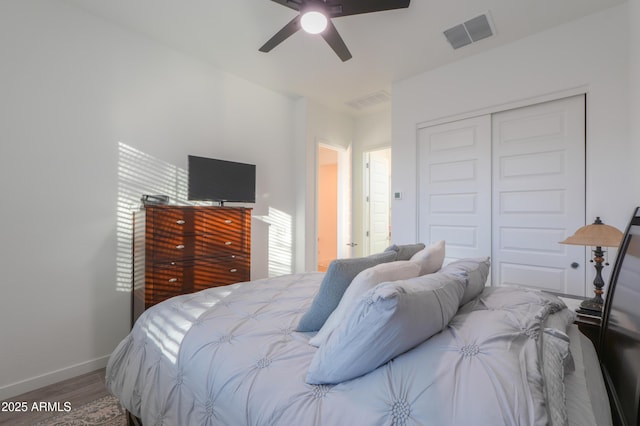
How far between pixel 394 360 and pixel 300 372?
307 millimetres

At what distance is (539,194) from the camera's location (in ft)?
8.77

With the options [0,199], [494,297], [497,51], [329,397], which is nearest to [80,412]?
[0,199]

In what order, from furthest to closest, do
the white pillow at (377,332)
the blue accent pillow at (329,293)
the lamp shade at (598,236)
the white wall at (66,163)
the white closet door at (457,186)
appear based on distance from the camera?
1. the white closet door at (457,186)
2. the white wall at (66,163)
3. the lamp shade at (598,236)
4. the blue accent pillow at (329,293)
5. the white pillow at (377,332)

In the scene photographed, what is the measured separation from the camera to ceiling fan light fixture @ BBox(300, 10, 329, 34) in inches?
77.2

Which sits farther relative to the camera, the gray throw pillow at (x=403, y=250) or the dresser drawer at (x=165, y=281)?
the dresser drawer at (x=165, y=281)

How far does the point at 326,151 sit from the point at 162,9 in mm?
4177

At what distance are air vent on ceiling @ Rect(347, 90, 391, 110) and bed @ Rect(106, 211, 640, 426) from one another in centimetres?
312

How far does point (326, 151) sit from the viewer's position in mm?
6273

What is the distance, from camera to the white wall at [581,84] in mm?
2258

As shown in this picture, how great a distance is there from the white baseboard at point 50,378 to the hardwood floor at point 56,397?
3 cm

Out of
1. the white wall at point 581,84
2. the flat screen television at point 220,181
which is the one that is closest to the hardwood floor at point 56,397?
the flat screen television at point 220,181

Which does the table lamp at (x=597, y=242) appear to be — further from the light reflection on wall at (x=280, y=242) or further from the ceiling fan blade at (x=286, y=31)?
the light reflection on wall at (x=280, y=242)

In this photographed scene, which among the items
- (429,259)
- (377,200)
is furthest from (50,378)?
(377,200)

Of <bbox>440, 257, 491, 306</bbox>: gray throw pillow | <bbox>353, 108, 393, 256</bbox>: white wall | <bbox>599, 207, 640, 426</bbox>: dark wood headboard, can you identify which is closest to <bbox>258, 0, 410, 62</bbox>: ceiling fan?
<bbox>440, 257, 491, 306</bbox>: gray throw pillow
